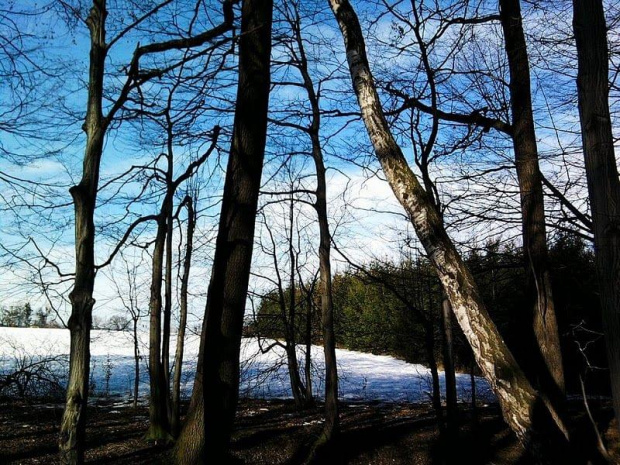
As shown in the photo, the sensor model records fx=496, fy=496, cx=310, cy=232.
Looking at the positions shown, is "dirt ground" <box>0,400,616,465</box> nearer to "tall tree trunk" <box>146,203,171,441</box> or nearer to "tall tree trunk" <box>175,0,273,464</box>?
"tall tree trunk" <box>146,203,171,441</box>

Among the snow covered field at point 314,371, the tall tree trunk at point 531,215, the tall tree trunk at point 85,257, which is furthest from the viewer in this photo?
the snow covered field at point 314,371

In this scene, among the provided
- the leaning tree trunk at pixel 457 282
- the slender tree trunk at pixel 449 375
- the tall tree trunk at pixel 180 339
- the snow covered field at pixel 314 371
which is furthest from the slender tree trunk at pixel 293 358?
the leaning tree trunk at pixel 457 282

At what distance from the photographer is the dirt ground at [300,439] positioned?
7336 mm

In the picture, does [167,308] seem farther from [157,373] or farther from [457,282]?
[457,282]

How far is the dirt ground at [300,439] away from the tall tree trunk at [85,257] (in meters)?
2.51

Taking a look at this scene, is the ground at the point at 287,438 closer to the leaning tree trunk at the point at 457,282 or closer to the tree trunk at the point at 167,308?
the tree trunk at the point at 167,308

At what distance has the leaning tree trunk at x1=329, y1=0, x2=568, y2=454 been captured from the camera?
2465 millimetres

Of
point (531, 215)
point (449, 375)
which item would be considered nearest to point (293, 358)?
point (449, 375)

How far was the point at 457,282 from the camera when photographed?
2.85 m

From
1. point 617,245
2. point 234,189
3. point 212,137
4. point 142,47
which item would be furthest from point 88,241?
point 617,245

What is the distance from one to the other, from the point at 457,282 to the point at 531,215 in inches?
125

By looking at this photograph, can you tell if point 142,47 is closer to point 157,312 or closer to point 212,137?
point 212,137

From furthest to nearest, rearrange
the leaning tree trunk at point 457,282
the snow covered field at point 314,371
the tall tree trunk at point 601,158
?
the snow covered field at point 314,371 → the tall tree trunk at point 601,158 → the leaning tree trunk at point 457,282

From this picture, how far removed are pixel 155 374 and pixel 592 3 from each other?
801 centimetres
